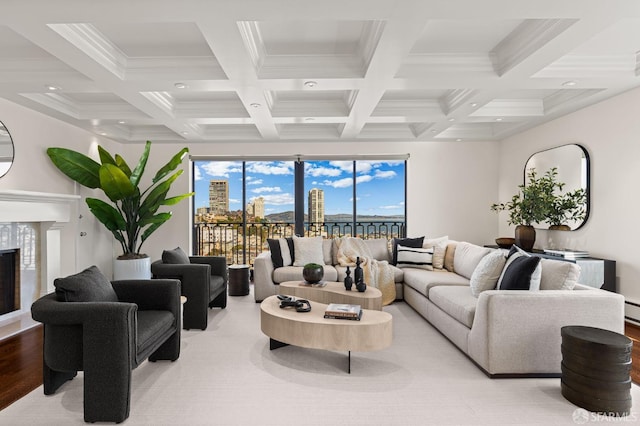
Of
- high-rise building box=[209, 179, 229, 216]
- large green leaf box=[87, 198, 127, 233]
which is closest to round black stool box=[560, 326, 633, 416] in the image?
large green leaf box=[87, 198, 127, 233]

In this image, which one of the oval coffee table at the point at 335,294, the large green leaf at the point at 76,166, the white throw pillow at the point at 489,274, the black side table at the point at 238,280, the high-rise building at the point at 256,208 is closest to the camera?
the white throw pillow at the point at 489,274

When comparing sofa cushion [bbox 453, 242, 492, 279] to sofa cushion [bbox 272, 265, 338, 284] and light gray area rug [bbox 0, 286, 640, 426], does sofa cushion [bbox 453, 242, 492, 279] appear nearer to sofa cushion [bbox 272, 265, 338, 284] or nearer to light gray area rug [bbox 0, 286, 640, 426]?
light gray area rug [bbox 0, 286, 640, 426]

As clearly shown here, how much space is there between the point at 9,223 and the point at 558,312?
530cm

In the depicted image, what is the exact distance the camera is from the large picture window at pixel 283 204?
7.16m

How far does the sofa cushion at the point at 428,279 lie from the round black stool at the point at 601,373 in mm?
1466

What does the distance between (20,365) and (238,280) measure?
2.61 m

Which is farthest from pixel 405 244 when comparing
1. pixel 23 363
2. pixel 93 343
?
pixel 23 363

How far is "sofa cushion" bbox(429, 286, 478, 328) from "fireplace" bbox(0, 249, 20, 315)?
450 centimetres

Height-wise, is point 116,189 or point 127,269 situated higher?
point 116,189

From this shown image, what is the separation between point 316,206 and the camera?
300 inches

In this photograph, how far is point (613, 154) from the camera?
Answer: 158 inches

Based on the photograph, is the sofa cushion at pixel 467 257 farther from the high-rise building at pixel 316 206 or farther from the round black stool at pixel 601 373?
the high-rise building at pixel 316 206

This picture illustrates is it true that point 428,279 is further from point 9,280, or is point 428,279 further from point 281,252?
point 9,280

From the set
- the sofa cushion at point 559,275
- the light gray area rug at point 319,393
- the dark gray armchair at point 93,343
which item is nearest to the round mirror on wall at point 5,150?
the dark gray armchair at point 93,343
